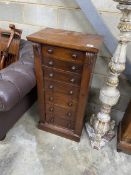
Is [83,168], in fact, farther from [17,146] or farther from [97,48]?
[97,48]

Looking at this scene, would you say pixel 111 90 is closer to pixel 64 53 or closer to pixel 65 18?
pixel 64 53

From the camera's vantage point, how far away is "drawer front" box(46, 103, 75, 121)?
1493mm

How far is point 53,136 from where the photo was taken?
1644 mm

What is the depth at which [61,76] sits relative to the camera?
1.34 m

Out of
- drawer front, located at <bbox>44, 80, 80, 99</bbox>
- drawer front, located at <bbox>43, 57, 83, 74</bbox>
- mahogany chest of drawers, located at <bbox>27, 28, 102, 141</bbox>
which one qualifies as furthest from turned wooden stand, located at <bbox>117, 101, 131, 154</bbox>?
drawer front, located at <bbox>43, 57, 83, 74</bbox>

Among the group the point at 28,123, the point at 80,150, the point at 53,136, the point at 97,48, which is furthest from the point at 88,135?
the point at 97,48

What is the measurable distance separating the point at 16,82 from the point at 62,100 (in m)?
0.41

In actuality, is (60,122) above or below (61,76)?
below

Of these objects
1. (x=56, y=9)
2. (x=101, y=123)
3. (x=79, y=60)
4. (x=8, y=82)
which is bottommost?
(x=101, y=123)

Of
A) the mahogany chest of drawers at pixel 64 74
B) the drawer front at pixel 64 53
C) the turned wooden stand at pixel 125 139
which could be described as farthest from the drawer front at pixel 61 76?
the turned wooden stand at pixel 125 139

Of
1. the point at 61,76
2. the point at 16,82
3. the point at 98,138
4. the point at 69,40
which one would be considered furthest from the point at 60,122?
the point at 69,40

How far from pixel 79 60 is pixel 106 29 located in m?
0.49

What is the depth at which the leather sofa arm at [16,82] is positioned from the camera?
1163mm

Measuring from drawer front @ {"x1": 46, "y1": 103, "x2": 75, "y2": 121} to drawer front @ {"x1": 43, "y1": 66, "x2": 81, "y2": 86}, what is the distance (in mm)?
273
